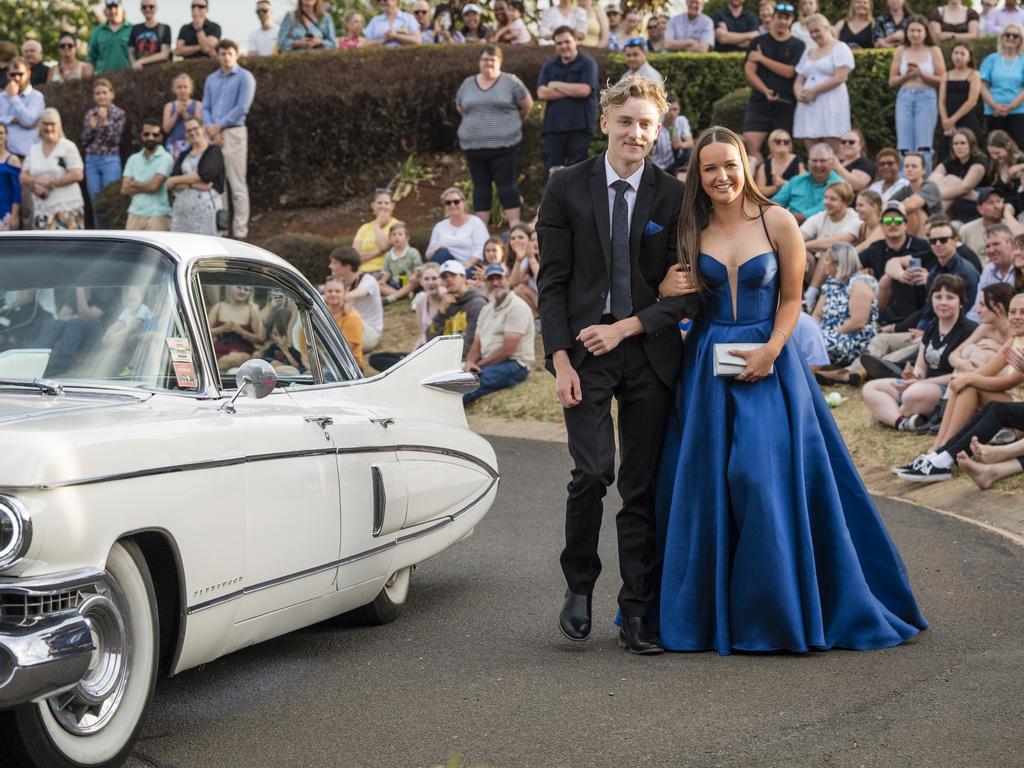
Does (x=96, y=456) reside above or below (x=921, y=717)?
above

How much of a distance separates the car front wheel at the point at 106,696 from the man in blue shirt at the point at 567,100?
12.2m

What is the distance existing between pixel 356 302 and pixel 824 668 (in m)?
10.9

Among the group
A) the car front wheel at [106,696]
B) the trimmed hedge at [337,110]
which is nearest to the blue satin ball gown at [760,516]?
the car front wheel at [106,696]

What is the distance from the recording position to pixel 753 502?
19.2 feet

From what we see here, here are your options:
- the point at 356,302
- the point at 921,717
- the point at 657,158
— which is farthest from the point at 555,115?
the point at 921,717

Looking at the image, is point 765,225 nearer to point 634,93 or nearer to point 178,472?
point 634,93

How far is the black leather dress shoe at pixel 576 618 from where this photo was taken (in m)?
5.98

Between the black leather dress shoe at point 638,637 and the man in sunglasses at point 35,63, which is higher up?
the man in sunglasses at point 35,63

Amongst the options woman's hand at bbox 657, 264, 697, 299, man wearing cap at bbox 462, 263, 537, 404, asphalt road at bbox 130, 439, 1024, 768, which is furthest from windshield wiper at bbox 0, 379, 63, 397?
man wearing cap at bbox 462, 263, 537, 404

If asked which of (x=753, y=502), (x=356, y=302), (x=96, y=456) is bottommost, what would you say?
(x=356, y=302)

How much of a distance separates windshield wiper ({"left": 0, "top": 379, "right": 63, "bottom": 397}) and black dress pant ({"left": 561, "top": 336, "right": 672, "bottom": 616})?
2058 millimetres

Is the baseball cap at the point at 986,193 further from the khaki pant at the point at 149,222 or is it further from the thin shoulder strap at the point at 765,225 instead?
the khaki pant at the point at 149,222

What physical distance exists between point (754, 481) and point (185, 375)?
2.32 metres

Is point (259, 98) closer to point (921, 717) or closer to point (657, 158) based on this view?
point (657, 158)
